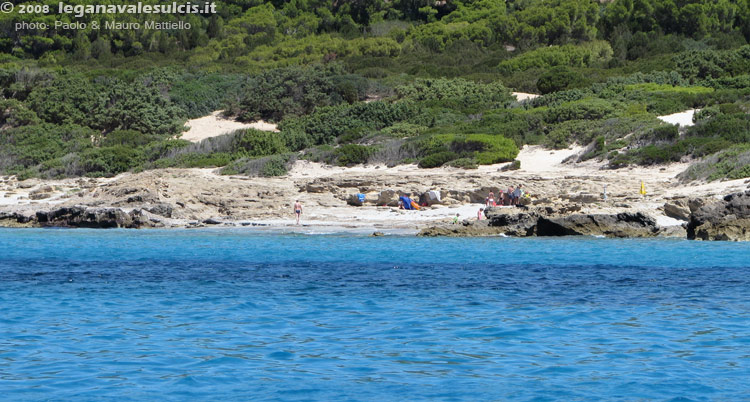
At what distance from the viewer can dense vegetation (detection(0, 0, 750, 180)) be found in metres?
31.2

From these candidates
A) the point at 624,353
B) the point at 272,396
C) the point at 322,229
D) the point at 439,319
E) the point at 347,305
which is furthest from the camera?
the point at 322,229

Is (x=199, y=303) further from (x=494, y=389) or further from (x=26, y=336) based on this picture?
(x=494, y=389)

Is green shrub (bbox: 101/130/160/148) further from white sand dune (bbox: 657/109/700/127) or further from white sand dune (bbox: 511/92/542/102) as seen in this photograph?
white sand dune (bbox: 657/109/700/127)

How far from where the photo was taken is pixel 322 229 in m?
23.6

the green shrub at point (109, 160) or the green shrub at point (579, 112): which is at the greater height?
the green shrub at point (579, 112)

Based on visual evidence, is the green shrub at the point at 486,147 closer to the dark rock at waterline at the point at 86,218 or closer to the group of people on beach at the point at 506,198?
the group of people on beach at the point at 506,198

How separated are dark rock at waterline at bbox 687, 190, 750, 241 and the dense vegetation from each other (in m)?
4.42

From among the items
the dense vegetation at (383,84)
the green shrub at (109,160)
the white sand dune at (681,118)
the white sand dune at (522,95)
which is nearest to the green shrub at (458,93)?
the dense vegetation at (383,84)

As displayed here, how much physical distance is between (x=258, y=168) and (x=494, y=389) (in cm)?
2322

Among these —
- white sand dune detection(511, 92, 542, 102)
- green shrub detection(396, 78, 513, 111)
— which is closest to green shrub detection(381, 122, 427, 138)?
green shrub detection(396, 78, 513, 111)

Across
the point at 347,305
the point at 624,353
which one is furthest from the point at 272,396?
the point at 347,305

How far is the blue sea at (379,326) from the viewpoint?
290 inches

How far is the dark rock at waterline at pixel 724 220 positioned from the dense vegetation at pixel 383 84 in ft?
14.5

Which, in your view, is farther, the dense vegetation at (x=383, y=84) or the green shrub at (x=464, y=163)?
the dense vegetation at (x=383, y=84)
